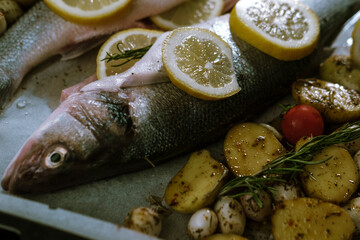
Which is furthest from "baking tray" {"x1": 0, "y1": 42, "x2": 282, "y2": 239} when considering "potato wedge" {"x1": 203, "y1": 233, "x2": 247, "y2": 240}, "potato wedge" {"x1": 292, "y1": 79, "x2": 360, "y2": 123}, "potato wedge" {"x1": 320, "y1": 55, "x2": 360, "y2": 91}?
"potato wedge" {"x1": 320, "y1": 55, "x2": 360, "y2": 91}

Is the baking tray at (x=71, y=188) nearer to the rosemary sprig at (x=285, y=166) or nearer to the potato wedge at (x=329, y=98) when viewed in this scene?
the rosemary sprig at (x=285, y=166)

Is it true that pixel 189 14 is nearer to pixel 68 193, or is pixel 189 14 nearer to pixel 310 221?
pixel 68 193

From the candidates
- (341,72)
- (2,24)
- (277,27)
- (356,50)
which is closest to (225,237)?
(277,27)

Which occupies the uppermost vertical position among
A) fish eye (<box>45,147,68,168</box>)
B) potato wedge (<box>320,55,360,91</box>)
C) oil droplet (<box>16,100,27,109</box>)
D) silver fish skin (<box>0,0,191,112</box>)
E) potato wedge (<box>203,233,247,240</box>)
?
silver fish skin (<box>0,0,191,112</box>)

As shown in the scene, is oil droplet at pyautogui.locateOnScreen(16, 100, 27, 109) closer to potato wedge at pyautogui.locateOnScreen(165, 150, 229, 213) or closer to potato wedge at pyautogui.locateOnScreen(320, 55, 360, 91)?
potato wedge at pyautogui.locateOnScreen(165, 150, 229, 213)

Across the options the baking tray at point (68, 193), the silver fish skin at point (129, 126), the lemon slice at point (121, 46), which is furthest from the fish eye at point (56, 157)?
the lemon slice at point (121, 46)

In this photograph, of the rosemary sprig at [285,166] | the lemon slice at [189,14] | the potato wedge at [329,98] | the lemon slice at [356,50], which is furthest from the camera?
the lemon slice at [189,14]
